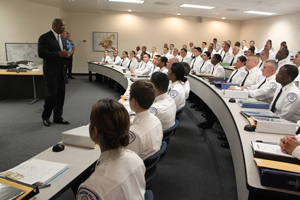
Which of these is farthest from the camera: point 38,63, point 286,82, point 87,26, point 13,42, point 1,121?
point 87,26

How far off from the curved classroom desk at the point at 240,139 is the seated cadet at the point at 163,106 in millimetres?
628

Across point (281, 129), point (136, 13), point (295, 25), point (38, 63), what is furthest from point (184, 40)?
point (281, 129)

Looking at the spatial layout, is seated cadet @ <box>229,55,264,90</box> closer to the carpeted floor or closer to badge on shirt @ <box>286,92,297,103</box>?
the carpeted floor

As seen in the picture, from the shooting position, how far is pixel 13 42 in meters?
6.99

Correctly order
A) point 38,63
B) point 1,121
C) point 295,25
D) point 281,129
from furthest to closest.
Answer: point 295,25 < point 38,63 < point 1,121 < point 281,129

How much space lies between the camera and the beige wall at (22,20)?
666 centimetres

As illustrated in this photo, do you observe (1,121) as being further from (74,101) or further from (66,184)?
(66,184)

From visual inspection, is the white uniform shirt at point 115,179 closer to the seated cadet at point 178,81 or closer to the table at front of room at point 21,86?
the seated cadet at point 178,81

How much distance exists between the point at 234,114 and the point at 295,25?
8.84 meters

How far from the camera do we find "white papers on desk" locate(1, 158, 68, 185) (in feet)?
3.76

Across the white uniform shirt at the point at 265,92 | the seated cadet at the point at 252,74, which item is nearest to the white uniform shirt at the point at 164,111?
the white uniform shirt at the point at 265,92

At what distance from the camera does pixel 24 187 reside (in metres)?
1.04

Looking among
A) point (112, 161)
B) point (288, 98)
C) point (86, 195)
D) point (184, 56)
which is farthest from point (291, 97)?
point (184, 56)

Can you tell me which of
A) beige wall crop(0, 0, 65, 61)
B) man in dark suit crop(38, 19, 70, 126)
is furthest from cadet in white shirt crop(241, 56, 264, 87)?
beige wall crop(0, 0, 65, 61)
